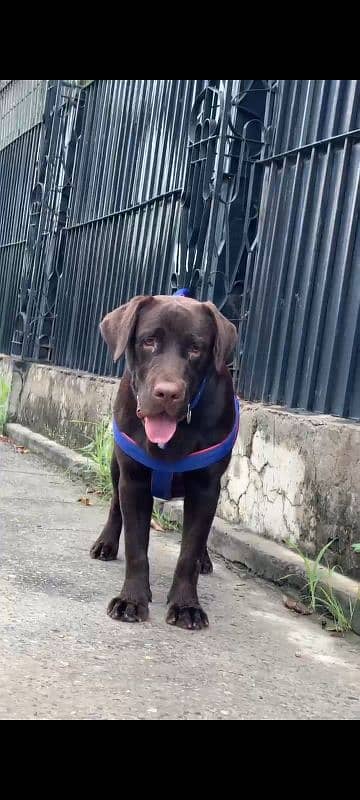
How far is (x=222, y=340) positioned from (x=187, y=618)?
1.06 m

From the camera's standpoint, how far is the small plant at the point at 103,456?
5.73 m

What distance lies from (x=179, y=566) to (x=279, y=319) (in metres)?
1.95

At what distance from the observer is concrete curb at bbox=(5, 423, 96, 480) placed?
6277 millimetres

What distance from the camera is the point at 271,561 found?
3963 millimetres

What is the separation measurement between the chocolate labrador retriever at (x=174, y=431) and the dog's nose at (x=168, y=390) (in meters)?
0.09

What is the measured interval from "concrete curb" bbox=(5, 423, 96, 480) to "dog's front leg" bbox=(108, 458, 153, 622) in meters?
2.80

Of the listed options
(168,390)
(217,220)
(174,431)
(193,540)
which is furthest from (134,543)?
(217,220)

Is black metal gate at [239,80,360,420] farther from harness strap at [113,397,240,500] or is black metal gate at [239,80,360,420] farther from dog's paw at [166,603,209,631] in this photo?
dog's paw at [166,603,209,631]

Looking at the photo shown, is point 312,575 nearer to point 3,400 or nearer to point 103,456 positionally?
point 103,456

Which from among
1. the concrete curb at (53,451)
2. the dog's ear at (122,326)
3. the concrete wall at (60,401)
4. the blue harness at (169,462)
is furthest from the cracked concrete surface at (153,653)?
the concrete wall at (60,401)

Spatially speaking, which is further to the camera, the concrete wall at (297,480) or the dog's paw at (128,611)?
the concrete wall at (297,480)

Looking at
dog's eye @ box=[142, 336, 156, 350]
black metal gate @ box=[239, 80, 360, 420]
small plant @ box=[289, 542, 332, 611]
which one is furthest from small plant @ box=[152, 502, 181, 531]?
dog's eye @ box=[142, 336, 156, 350]

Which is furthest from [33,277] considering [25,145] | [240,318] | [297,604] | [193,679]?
[193,679]

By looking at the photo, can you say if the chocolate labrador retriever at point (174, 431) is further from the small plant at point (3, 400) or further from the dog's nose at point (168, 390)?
the small plant at point (3, 400)
